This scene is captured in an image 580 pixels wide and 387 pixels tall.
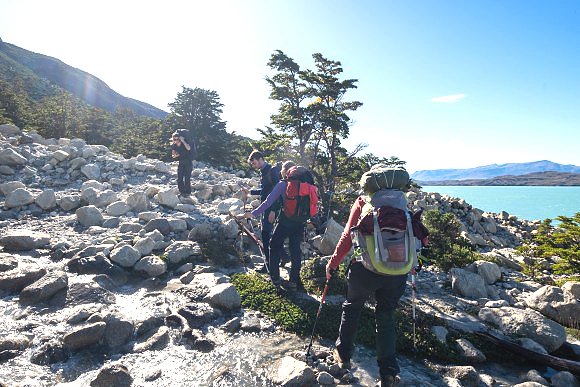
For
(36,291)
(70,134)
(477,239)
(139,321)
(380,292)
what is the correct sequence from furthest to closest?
(70,134), (477,239), (36,291), (139,321), (380,292)

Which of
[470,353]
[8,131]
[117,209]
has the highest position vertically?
[8,131]

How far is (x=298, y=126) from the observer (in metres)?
14.6

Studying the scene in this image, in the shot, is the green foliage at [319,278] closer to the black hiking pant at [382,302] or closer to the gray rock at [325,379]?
the black hiking pant at [382,302]

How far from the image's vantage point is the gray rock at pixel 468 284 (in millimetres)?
7281

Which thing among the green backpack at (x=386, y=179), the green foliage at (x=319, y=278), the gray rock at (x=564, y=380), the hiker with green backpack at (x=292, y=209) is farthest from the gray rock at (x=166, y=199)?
the gray rock at (x=564, y=380)

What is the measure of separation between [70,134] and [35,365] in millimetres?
26747

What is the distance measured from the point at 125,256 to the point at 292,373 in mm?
5254

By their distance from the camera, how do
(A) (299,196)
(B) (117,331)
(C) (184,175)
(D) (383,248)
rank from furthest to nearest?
1. (C) (184,175)
2. (A) (299,196)
3. (B) (117,331)
4. (D) (383,248)

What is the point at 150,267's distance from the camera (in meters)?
7.38

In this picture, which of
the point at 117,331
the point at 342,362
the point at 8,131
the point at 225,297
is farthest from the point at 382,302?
the point at 8,131

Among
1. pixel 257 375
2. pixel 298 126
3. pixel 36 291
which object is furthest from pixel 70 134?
pixel 257 375

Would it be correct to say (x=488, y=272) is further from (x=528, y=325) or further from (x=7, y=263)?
(x=7, y=263)

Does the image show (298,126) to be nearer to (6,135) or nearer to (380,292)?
(380,292)

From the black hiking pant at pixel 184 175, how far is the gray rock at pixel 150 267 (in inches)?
259
